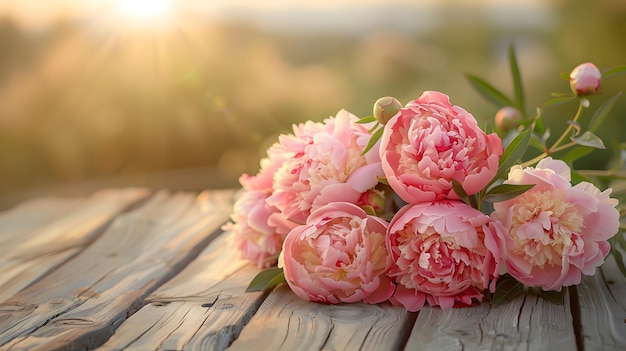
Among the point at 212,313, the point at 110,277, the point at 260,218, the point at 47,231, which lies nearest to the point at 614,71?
the point at 260,218

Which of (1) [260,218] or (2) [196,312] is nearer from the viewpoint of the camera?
(2) [196,312]

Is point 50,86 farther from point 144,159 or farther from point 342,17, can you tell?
point 342,17

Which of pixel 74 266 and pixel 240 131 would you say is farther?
pixel 240 131

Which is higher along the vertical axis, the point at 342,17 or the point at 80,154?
the point at 342,17

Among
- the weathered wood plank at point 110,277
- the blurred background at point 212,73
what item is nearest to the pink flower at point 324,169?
the weathered wood plank at point 110,277

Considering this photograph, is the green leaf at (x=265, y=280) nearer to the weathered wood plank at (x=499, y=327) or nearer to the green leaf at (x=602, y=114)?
the weathered wood plank at (x=499, y=327)

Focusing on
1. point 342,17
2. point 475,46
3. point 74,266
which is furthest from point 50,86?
point 74,266

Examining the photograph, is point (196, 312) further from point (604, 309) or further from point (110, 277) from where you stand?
point (604, 309)
